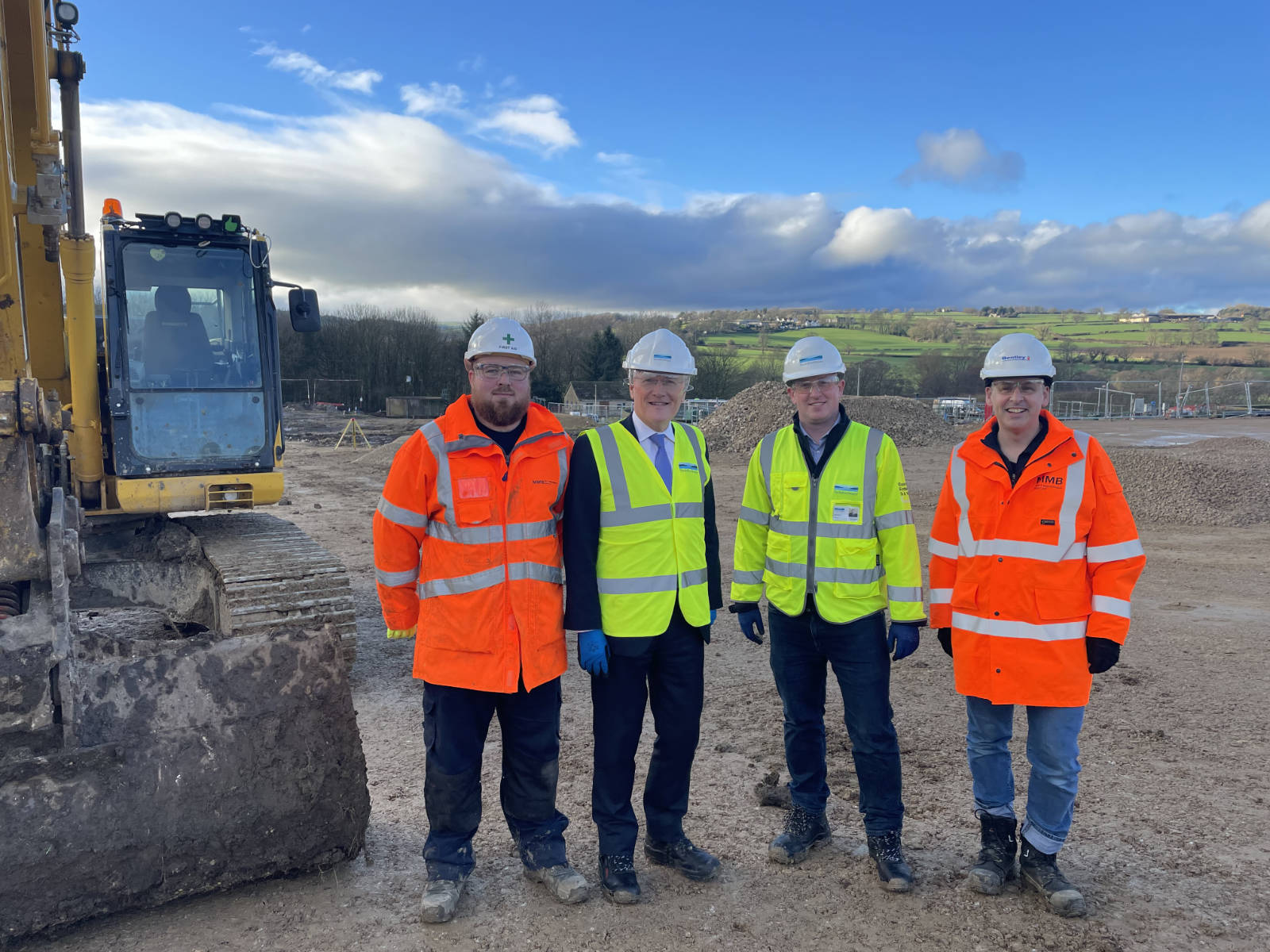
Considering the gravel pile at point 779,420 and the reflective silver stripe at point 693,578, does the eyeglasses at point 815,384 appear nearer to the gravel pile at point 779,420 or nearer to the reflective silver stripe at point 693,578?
the reflective silver stripe at point 693,578

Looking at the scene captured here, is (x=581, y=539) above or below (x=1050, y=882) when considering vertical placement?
above

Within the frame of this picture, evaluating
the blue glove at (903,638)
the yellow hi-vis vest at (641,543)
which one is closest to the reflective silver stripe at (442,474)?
the yellow hi-vis vest at (641,543)

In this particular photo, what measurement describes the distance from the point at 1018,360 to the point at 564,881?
2.80 m

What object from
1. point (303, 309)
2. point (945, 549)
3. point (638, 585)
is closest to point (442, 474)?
point (638, 585)

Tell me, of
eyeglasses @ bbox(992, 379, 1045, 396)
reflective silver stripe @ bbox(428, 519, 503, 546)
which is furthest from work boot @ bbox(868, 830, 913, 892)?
reflective silver stripe @ bbox(428, 519, 503, 546)

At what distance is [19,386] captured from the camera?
9.25 ft

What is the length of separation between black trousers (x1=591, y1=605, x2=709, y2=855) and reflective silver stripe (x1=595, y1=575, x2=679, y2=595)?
5.8 inches

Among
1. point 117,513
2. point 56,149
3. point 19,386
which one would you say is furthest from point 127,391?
point 19,386

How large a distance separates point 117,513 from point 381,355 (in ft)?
137

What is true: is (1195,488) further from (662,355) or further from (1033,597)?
(662,355)

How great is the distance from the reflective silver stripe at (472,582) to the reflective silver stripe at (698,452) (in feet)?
3.09

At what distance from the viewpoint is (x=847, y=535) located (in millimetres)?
3676

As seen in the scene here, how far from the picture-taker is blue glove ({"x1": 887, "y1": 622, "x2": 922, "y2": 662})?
11.8ft

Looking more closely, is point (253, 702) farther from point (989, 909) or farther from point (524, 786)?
point (989, 909)
